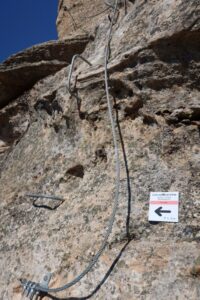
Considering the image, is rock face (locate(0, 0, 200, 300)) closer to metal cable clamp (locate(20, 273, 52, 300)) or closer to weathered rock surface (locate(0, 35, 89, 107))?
metal cable clamp (locate(20, 273, 52, 300))

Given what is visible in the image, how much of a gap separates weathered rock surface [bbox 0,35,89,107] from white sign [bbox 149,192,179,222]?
103 inches

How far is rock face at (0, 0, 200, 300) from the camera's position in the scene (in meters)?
2.60

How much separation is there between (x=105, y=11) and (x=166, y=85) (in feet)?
12.7

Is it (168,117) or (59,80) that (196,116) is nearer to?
(168,117)

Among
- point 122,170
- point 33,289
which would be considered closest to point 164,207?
point 122,170

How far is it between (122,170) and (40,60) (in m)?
2.46

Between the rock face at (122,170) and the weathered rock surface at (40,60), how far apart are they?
84 centimetres

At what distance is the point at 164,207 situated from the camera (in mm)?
2748

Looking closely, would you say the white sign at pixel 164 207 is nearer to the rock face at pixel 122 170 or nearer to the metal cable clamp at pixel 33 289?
the rock face at pixel 122 170

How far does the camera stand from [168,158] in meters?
3.01

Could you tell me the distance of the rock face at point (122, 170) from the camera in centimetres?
260

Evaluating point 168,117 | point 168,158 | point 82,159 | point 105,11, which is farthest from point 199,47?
point 105,11

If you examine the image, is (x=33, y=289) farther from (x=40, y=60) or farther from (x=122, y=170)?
(x=40, y=60)

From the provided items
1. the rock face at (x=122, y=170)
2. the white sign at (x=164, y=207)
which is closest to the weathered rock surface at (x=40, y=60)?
the rock face at (x=122, y=170)
